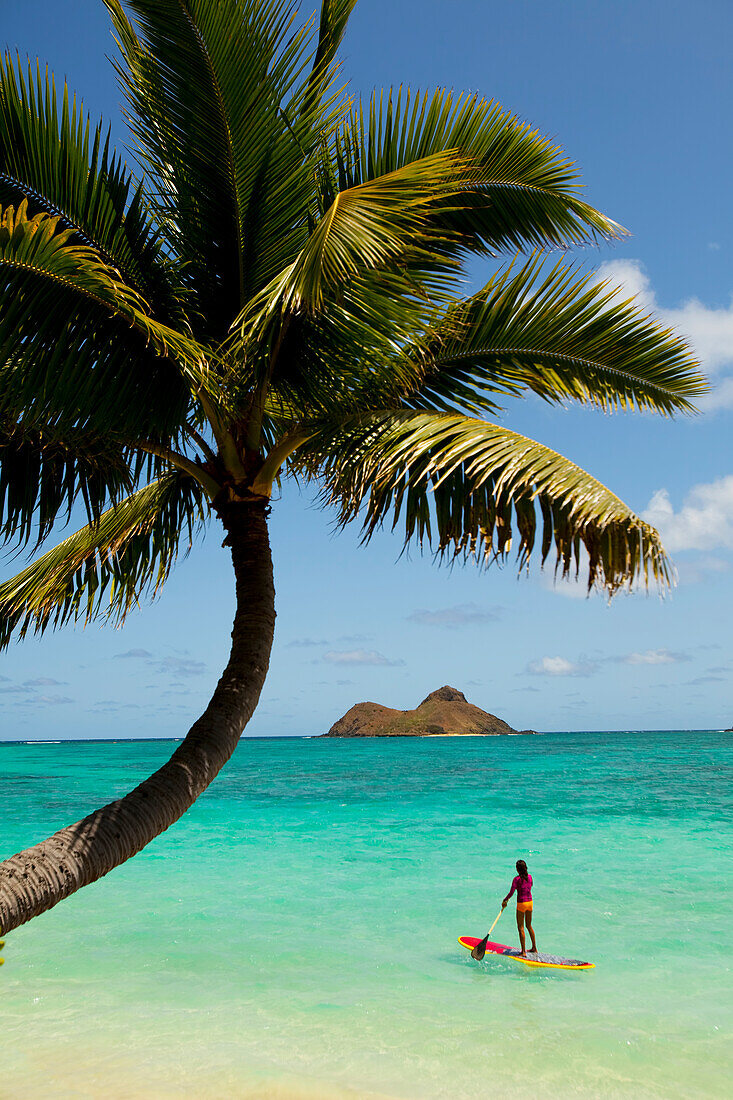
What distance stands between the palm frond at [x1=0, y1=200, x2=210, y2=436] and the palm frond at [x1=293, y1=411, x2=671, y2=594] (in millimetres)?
1123

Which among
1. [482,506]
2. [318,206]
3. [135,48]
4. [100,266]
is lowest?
[482,506]

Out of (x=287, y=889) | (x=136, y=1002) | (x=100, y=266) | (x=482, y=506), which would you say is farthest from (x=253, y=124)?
(x=287, y=889)

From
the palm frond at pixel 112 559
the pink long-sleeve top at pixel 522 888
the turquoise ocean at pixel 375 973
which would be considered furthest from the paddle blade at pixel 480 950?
the palm frond at pixel 112 559

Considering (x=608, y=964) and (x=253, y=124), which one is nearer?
(x=253, y=124)

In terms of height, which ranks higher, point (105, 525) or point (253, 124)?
point (253, 124)

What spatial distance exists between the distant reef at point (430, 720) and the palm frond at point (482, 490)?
134867 mm

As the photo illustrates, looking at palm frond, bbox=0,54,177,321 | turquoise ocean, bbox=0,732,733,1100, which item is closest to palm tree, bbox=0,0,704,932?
palm frond, bbox=0,54,177,321

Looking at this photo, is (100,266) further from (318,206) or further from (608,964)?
(608,964)

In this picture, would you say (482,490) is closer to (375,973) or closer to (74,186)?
(74,186)

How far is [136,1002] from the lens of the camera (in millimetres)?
9492

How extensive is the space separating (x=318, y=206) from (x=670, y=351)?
259cm

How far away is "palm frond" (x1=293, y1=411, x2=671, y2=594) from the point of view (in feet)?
14.2

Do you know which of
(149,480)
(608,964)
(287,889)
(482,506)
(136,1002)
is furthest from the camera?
(287,889)

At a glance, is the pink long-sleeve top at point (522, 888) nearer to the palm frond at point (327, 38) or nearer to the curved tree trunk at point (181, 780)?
the curved tree trunk at point (181, 780)
